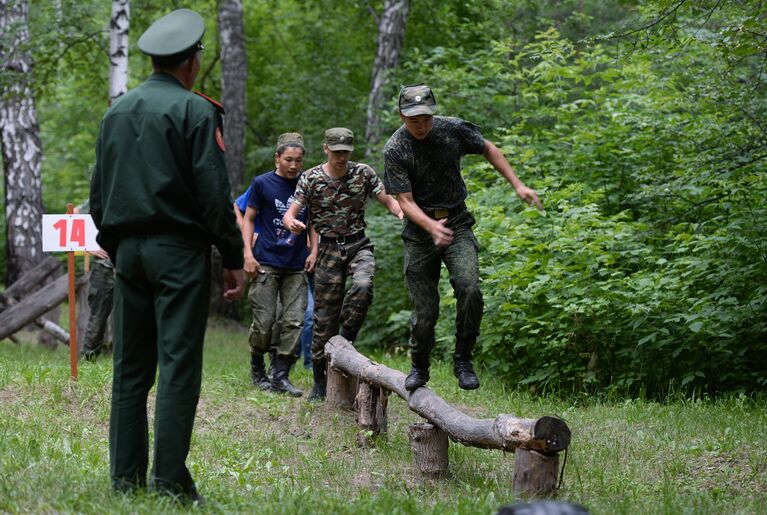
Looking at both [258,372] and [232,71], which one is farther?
[232,71]

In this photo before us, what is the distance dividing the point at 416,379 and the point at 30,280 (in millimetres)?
8918

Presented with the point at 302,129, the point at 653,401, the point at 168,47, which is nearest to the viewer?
the point at 168,47

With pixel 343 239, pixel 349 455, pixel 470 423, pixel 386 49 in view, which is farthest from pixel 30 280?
pixel 470 423

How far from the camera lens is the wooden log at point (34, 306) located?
483 inches

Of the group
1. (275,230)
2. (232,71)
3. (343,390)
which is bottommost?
(343,390)

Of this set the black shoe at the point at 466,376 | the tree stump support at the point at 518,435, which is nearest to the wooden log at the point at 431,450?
the tree stump support at the point at 518,435

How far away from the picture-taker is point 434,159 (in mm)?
7066

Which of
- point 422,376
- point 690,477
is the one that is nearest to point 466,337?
point 422,376

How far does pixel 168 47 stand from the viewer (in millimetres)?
5023

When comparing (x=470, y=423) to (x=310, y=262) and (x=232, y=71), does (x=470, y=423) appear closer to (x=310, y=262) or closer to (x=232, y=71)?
(x=310, y=262)

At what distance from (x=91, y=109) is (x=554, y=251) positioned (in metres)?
23.3

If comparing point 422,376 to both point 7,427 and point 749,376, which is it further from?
point 749,376

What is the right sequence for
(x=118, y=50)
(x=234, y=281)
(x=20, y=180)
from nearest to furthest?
1. (x=234, y=281)
2. (x=118, y=50)
3. (x=20, y=180)

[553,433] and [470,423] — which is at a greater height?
[553,433]
